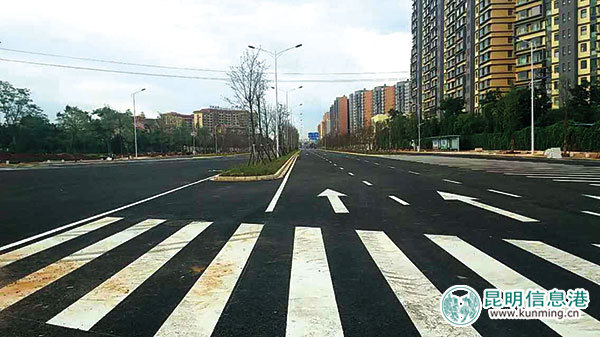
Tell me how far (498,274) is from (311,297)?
223 centimetres

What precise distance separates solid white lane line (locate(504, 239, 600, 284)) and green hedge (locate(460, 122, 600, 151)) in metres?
40.8

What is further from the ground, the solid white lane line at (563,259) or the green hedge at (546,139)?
the green hedge at (546,139)

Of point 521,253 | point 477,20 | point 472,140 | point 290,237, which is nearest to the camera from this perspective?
point 521,253

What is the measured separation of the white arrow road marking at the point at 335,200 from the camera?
10867 millimetres

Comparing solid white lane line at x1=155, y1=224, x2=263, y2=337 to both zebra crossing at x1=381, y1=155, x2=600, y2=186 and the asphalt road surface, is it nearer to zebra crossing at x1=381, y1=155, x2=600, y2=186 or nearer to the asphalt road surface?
the asphalt road surface

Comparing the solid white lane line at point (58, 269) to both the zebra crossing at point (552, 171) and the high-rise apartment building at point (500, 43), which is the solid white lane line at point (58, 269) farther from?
the high-rise apartment building at point (500, 43)

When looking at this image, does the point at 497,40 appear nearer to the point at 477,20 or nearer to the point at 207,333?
the point at 477,20

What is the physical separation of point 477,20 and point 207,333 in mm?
100146

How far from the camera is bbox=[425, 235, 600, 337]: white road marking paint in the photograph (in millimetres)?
3777

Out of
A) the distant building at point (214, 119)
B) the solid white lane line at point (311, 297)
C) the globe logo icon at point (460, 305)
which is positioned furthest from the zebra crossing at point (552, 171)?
the distant building at point (214, 119)

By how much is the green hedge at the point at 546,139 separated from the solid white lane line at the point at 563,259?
40.8 m

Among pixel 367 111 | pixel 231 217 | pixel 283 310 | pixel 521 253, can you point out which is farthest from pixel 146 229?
pixel 367 111

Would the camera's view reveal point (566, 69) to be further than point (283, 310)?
Yes

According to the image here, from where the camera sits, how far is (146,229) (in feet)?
28.5
